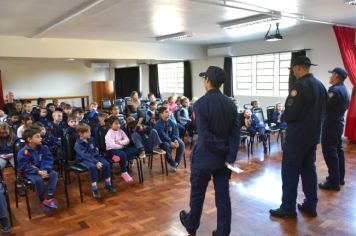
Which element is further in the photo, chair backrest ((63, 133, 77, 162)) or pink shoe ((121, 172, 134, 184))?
pink shoe ((121, 172, 134, 184))

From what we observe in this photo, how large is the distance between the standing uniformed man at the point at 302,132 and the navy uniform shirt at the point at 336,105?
74cm

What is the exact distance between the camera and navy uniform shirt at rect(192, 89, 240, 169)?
2.17 m

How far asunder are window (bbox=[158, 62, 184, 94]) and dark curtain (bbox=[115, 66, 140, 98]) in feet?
3.50

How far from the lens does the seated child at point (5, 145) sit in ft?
Answer: 12.1

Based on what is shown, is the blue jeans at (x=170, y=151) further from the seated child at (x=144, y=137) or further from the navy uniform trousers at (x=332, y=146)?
the navy uniform trousers at (x=332, y=146)

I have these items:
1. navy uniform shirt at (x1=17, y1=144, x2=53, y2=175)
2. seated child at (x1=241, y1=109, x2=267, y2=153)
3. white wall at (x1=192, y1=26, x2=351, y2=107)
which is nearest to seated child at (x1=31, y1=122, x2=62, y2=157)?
navy uniform shirt at (x1=17, y1=144, x2=53, y2=175)

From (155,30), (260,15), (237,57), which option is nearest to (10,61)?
(155,30)

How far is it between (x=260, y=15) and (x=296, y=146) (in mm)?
2781

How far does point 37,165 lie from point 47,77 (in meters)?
9.06

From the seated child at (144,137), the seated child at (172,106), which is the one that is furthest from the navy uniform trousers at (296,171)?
the seated child at (172,106)

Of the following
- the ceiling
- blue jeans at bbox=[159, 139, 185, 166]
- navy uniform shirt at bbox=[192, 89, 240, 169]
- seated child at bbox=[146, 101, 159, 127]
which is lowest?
blue jeans at bbox=[159, 139, 185, 166]

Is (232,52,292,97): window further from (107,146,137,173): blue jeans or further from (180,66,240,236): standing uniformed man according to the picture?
(180,66,240,236): standing uniformed man

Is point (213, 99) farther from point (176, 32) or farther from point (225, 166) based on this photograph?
point (176, 32)

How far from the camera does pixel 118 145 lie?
3.99m
